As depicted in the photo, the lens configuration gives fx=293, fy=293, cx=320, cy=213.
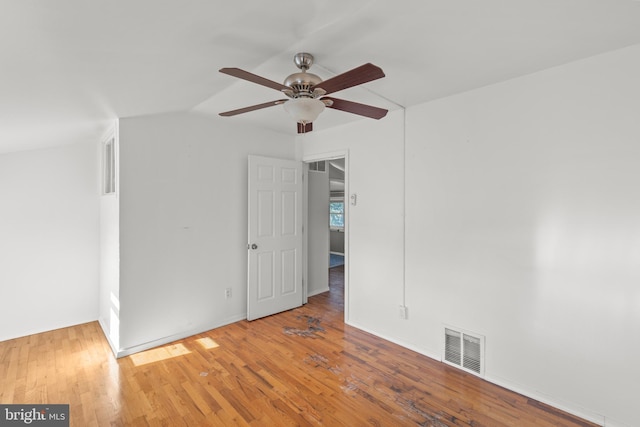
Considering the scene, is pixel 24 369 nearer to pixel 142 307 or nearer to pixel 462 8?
pixel 142 307

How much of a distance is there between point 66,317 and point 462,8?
4.84 meters

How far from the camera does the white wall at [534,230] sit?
190 cm

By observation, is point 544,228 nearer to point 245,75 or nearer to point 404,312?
point 404,312

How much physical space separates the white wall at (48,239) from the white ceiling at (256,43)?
102 centimetres

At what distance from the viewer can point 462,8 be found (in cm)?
147

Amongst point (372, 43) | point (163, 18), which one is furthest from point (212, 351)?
point (372, 43)

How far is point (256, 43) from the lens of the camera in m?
1.72

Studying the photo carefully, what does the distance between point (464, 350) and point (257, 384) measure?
1.81m

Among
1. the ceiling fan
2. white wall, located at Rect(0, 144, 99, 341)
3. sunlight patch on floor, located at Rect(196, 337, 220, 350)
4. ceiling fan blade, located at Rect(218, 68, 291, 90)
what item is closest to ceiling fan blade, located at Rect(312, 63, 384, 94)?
the ceiling fan

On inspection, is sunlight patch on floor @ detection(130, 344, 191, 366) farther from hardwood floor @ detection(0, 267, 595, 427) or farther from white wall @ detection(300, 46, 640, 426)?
white wall @ detection(300, 46, 640, 426)

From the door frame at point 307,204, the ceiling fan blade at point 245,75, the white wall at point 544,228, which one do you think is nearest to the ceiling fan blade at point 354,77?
the ceiling fan blade at point 245,75

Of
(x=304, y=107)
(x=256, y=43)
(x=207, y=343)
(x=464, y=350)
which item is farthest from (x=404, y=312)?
(x=256, y=43)

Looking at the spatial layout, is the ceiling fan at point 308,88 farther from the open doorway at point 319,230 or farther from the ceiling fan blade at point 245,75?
the open doorway at point 319,230

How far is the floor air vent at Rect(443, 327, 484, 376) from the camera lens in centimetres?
251
